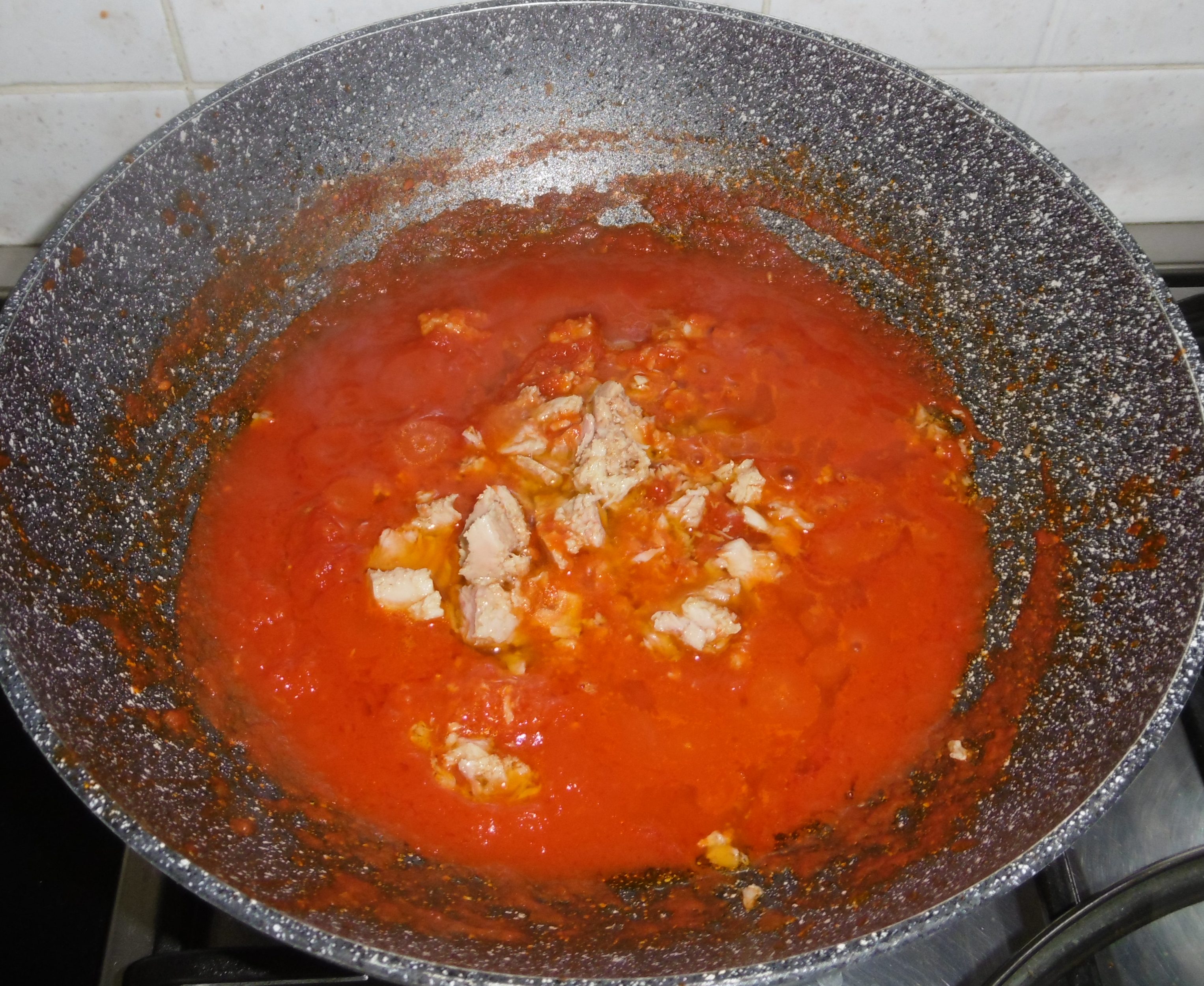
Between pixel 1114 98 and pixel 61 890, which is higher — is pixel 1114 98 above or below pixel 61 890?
above

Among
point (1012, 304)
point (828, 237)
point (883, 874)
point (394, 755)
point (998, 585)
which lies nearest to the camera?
point (883, 874)

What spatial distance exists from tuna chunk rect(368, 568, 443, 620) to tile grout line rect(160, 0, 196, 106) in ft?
3.78

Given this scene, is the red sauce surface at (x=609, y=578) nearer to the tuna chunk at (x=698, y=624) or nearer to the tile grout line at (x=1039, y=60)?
the tuna chunk at (x=698, y=624)

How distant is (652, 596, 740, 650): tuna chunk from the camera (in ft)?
4.68

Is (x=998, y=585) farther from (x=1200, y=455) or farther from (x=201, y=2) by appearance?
(x=201, y=2)

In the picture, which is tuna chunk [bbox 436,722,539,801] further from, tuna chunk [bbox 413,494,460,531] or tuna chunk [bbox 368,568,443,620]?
tuna chunk [bbox 413,494,460,531]

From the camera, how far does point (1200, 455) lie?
4.37 feet

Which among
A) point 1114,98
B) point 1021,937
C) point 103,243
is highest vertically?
Answer: point 1114,98

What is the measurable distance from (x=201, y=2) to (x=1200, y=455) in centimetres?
194

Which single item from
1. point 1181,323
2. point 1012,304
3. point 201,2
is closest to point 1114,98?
point 1012,304

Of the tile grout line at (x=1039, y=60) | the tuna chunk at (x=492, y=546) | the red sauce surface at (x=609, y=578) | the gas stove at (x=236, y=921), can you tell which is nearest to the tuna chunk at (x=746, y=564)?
the red sauce surface at (x=609, y=578)

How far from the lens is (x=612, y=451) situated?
1588mm

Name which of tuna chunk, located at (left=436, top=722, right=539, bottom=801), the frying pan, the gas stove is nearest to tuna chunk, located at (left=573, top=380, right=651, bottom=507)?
tuna chunk, located at (left=436, top=722, right=539, bottom=801)

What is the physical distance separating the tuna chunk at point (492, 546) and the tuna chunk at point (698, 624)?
0.25 m
